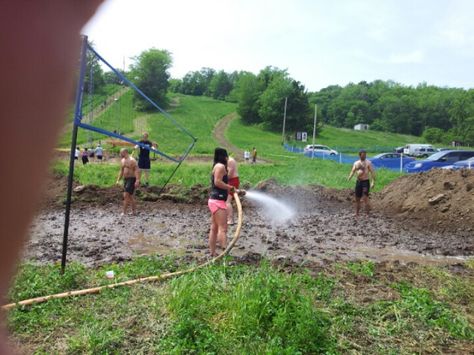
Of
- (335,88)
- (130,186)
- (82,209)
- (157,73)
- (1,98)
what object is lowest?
(82,209)

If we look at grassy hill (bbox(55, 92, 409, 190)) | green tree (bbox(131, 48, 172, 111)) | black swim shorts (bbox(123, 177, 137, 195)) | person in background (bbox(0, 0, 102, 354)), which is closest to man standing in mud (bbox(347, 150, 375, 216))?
grassy hill (bbox(55, 92, 409, 190))

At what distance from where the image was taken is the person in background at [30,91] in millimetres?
543

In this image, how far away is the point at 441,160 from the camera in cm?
2697

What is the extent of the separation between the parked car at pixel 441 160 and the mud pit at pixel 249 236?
14.0m

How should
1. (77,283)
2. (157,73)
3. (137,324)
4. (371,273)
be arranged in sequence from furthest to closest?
(157,73) → (371,273) → (77,283) → (137,324)

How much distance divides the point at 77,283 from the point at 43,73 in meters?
5.80

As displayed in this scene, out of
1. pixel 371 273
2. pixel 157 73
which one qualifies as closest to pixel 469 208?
pixel 371 273

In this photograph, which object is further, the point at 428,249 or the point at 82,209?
the point at 82,209

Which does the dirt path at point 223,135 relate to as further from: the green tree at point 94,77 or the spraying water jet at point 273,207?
the green tree at point 94,77

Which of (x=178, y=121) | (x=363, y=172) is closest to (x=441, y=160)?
(x=363, y=172)

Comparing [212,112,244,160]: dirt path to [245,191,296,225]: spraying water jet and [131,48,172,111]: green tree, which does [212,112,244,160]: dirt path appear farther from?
[245,191,296,225]: spraying water jet

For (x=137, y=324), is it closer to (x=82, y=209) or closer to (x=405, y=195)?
(x=82, y=209)

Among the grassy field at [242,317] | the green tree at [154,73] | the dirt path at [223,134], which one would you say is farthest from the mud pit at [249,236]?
the green tree at [154,73]

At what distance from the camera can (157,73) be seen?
8644cm
